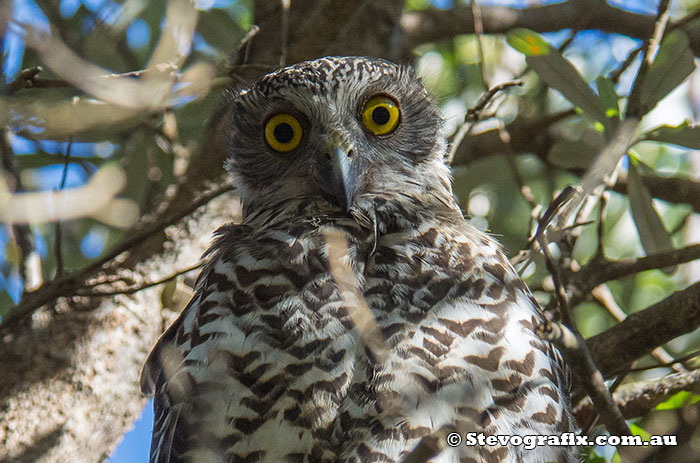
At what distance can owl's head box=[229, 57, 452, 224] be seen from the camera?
2754 mm

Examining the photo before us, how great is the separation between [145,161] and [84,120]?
1805 millimetres

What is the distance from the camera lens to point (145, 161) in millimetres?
3867

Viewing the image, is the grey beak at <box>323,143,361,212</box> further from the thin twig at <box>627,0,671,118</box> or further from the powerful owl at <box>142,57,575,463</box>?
the thin twig at <box>627,0,671,118</box>

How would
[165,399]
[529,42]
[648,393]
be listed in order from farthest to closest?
[529,42] → [648,393] → [165,399]

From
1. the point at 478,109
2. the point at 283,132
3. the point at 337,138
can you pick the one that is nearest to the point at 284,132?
the point at 283,132

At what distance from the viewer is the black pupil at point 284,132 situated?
2.94m

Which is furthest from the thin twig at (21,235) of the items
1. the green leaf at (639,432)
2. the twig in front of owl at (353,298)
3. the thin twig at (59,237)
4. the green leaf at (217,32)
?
the green leaf at (639,432)

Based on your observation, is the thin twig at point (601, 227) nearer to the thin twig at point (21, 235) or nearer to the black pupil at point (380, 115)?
the black pupil at point (380, 115)

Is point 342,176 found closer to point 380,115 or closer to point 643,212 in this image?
point 380,115

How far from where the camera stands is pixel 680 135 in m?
2.76

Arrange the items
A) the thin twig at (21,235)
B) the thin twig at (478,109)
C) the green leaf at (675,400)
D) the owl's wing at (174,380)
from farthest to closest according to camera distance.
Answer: the thin twig at (21,235) < the thin twig at (478,109) < the green leaf at (675,400) < the owl's wing at (174,380)

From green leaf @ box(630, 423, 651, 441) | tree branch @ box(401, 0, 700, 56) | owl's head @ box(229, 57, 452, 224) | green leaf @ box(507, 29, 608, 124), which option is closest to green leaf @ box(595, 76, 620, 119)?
green leaf @ box(507, 29, 608, 124)

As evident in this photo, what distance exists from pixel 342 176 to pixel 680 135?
1145mm

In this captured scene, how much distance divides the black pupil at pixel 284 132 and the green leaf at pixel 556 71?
834mm
